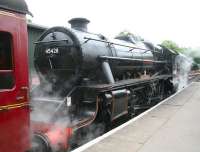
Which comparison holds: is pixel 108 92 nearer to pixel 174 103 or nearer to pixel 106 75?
pixel 106 75

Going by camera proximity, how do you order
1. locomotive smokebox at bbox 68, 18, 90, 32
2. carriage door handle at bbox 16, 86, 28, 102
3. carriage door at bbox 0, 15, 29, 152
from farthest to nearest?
1. locomotive smokebox at bbox 68, 18, 90, 32
2. carriage door handle at bbox 16, 86, 28, 102
3. carriage door at bbox 0, 15, 29, 152

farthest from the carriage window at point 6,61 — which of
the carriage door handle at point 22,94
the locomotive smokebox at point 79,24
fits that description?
the locomotive smokebox at point 79,24

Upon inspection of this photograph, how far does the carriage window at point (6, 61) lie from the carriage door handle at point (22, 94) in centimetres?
21

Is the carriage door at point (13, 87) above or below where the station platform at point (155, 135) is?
above

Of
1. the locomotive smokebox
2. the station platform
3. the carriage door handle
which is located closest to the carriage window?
the carriage door handle

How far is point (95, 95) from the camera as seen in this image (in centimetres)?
Answer: 721

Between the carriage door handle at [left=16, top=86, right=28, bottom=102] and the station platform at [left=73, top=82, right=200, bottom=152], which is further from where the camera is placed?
the station platform at [left=73, top=82, right=200, bottom=152]

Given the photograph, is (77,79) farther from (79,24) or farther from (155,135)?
(155,135)

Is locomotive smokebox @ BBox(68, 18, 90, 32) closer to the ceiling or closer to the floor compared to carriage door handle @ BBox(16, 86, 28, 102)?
closer to the ceiling

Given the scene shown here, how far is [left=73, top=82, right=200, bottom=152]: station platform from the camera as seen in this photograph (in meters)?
6.27

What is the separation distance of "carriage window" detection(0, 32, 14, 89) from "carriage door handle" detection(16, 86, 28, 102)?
21cm

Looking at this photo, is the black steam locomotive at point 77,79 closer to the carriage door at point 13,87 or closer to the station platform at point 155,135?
the station platform at point 155,135

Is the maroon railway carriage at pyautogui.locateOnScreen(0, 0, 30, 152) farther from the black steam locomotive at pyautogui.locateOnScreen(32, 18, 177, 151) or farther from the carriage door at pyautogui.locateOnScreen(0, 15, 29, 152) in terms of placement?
the black steam locomotive at pyautogui.locateOnScreen(32, 18, 177, 151)

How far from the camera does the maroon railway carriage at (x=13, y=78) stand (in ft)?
14.7
